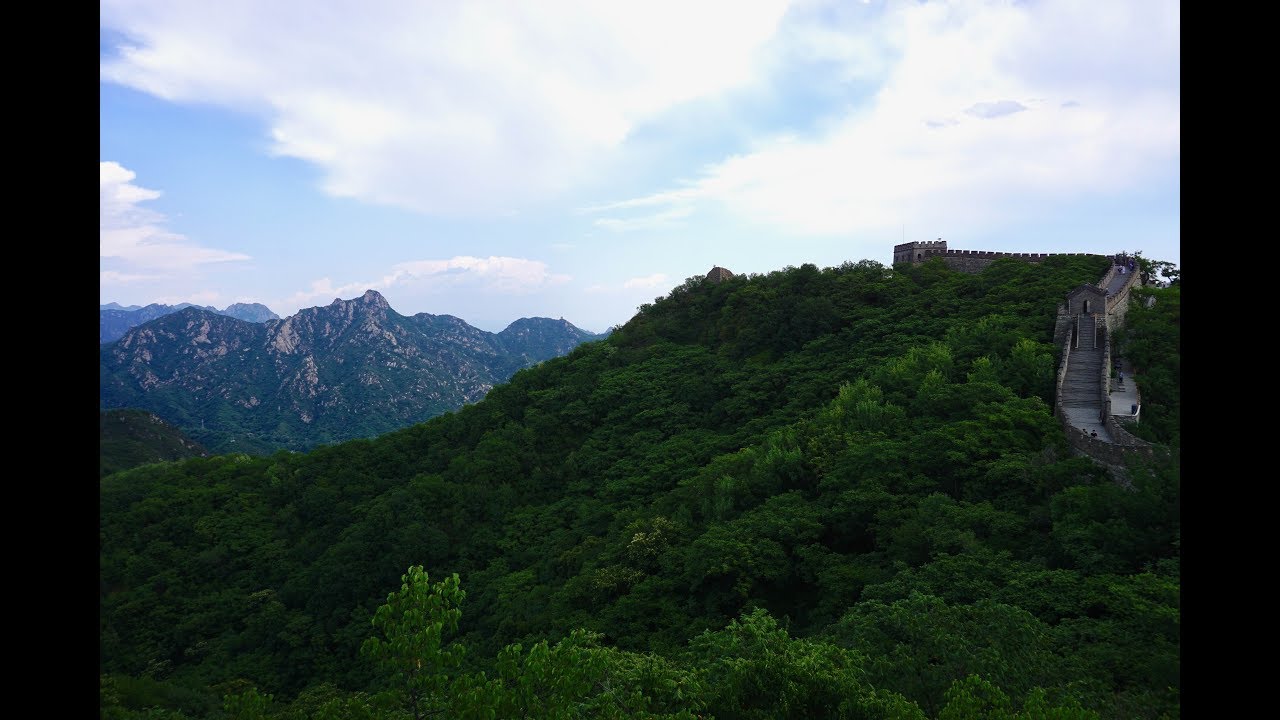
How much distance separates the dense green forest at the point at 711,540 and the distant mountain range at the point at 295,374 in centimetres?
4261

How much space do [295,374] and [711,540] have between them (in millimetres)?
100583

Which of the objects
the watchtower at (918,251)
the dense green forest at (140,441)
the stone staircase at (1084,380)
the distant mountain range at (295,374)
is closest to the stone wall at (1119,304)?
the stone staircase at (1084,380)

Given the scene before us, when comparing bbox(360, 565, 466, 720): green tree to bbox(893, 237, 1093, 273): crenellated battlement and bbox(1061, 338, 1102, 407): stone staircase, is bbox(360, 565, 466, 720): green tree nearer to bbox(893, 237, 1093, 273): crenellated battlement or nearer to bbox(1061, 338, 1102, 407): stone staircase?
bbox(1061, 338, 1102, 407): stone staircase

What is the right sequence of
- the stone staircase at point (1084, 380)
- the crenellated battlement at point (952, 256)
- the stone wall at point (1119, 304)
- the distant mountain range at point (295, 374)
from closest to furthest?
1. the stone staircase at point (1084, 380)
2. the stone wall at point (1119, 304)
3. the crenellated battlement at point (952, 256)
4. the distant mountain range at point (295, 374)

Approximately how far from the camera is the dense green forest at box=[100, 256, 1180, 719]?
28.7 ft

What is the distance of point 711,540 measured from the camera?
1752 centimetres

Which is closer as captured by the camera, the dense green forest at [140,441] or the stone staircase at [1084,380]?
the stone staircase at [1084,380]

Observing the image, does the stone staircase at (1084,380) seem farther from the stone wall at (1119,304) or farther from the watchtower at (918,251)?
the watchtower at (918,251)

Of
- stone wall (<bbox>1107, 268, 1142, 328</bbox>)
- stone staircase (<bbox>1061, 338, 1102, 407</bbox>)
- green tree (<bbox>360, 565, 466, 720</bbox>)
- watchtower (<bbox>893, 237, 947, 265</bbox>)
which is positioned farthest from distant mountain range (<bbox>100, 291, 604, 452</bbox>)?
stone wall (<bbox>1107, 268, 1142, 328</bbox>)

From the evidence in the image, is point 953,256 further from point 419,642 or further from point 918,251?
point 419,642

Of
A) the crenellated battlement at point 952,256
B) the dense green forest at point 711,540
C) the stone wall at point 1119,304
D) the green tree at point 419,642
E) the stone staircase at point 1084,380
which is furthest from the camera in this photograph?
the crenellated battlement at point 952,256

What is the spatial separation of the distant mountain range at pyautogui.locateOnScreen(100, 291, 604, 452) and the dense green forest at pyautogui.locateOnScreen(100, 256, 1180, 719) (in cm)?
4261

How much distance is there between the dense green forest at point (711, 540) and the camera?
8.74 metres
